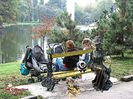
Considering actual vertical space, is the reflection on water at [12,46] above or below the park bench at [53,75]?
below

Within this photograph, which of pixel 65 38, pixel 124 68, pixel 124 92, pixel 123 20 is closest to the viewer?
pixel 124 92

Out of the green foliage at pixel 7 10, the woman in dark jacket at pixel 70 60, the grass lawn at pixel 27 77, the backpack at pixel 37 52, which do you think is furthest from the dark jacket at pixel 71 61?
the green foliage at pixel 7 10

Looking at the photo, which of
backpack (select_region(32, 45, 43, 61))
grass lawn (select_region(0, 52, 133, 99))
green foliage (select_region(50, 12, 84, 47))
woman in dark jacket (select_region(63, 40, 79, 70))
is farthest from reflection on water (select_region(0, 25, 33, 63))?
woman in dark jacket (select_region(63, 40, 79, 70))

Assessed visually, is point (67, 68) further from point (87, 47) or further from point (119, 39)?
point (119, 39)

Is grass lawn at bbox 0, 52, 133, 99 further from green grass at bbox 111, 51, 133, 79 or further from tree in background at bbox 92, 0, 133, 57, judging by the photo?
tree in background at bbox 92, 0, 133, 57

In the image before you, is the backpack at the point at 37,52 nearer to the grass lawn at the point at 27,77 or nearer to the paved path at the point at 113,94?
the grass lawn at the point at 27,77

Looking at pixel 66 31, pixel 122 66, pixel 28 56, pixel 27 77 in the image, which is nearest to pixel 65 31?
pixel 66 31

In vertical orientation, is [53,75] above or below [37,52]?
below

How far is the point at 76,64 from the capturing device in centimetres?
921

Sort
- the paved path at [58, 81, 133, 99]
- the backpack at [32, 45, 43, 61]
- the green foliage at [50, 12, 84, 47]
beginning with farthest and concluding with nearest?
the green foliage at [50, 12, 84, 47] → the backpack at [32, 45, 43, 61] → the paved path at [58, 81, 133, 99]

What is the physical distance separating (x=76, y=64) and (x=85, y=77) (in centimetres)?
100

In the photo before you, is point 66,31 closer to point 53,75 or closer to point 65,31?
point 65,31

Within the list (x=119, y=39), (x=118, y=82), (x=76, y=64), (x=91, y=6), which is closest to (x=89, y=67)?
(x=76, y=64)

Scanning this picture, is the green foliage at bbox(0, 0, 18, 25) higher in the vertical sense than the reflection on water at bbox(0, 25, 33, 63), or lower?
higher
